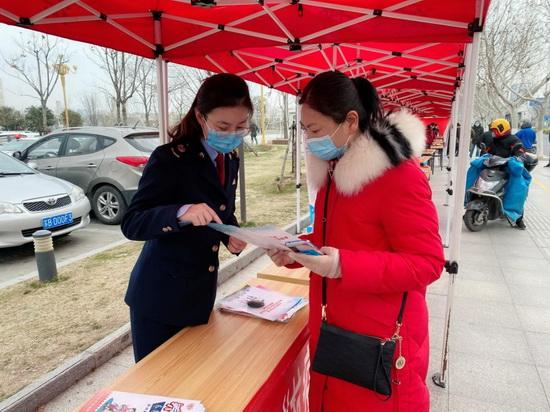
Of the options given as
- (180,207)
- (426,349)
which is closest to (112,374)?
(180,207)

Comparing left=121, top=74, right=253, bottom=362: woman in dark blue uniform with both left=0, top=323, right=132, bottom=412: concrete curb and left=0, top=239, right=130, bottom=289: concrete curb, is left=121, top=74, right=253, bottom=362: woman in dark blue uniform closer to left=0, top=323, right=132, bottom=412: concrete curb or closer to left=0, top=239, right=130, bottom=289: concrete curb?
left=0, top=323, right=132, bottom=412: concrete curb

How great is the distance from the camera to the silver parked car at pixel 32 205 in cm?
464

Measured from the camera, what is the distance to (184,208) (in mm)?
1385

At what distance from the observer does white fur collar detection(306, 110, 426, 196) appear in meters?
1.22

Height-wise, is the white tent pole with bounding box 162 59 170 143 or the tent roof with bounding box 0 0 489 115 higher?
the tent roof with bounding box 0 0 489 115

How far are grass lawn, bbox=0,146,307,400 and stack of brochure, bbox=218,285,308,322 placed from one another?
141cm

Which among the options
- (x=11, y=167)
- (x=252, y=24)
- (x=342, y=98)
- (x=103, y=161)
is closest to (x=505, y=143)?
(x=252, y=24)

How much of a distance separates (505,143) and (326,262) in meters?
6.59

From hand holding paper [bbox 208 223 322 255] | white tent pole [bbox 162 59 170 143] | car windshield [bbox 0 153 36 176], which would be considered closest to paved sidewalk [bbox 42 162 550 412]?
white tent pole [bbox 162 59 170 143]

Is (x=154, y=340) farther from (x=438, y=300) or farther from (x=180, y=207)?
(x=438, y=300)

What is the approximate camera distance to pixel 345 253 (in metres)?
1.19

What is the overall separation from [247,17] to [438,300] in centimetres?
304

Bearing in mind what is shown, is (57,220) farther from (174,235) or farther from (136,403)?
(136,403)

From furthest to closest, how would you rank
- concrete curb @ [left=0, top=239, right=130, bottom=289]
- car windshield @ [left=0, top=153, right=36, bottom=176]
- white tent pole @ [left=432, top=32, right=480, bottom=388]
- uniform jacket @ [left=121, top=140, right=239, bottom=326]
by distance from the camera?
car windshield @ [left=0, top=153, right=36, bottom=176] < concrete curb @ [left=0, top=239, right=130, bottom=289] < white tent pole @ [left=432, top=32, right=480, bottom=388] < uniform jacket @ [left=121, top=140, right=239, bottom=326]
